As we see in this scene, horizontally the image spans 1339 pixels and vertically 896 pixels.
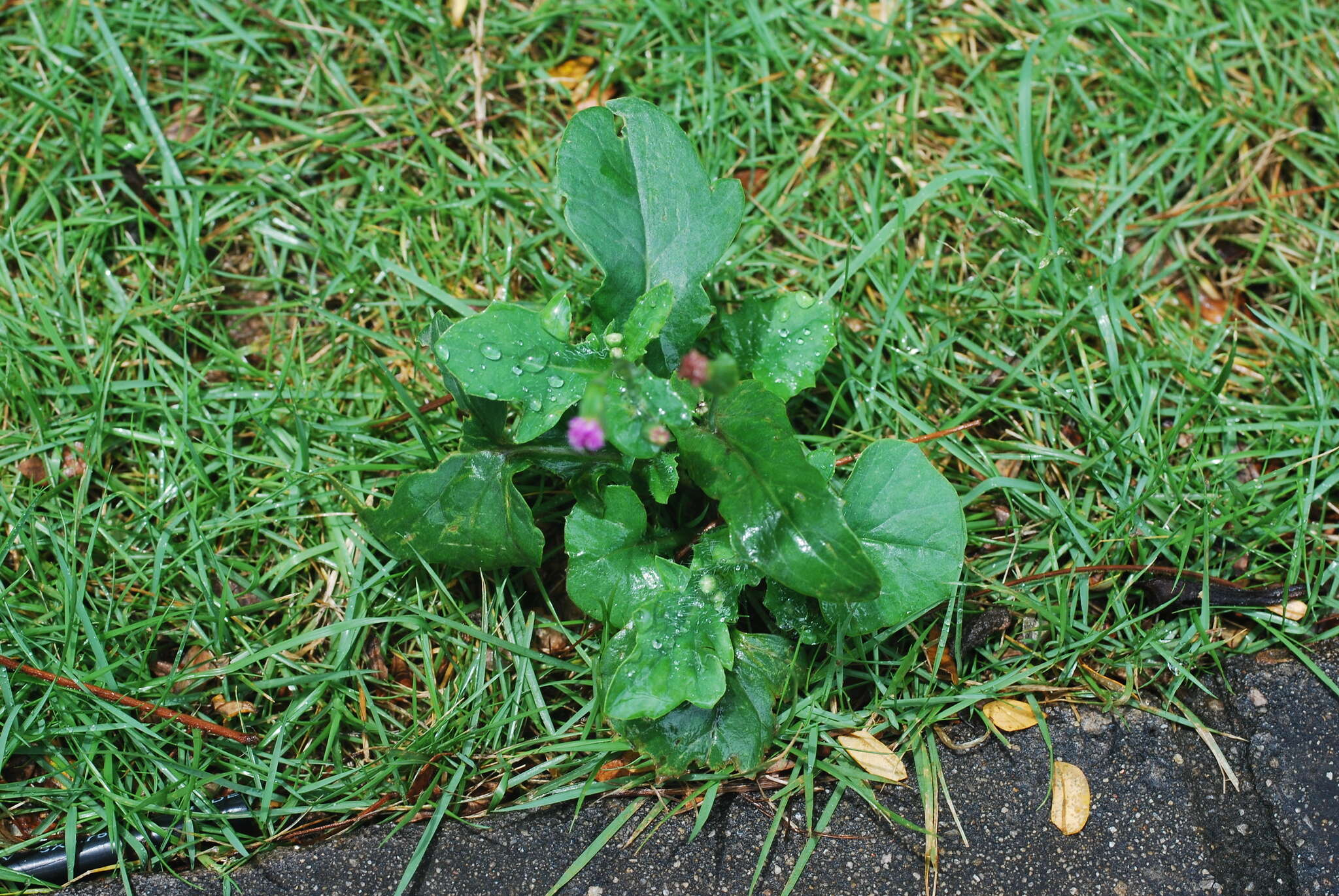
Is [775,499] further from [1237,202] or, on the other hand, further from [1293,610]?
[1237,202]

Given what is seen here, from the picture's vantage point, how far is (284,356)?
7.78 ft

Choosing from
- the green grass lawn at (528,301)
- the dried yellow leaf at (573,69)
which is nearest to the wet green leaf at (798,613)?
the green grass lawn at (528,301)

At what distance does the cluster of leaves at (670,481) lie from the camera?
1743 mm

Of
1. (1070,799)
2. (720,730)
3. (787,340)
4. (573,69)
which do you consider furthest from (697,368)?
(573,69)

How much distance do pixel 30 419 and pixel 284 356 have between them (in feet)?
1.88

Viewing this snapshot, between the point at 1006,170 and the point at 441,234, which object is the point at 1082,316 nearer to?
the point at 1006,170

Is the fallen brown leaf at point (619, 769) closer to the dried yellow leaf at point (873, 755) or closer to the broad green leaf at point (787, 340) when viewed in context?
the dried yellow leaf at point (873, 755)

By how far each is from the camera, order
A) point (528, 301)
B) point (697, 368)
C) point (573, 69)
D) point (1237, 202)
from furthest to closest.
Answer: point (573, 69), point (1237, 202), point (528, 301), point (697, 368)

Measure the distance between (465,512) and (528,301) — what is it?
636mm

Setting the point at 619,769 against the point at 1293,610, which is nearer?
the point at 619,769

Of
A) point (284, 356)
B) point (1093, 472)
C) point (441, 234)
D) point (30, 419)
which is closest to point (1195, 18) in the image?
point (1093, 472)

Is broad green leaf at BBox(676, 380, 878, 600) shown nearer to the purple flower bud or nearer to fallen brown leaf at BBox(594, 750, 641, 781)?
the purple flower bud

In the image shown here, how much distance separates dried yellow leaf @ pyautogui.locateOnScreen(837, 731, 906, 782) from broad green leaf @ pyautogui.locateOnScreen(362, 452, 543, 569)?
0.73 meters

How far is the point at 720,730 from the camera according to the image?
1.88 metres
